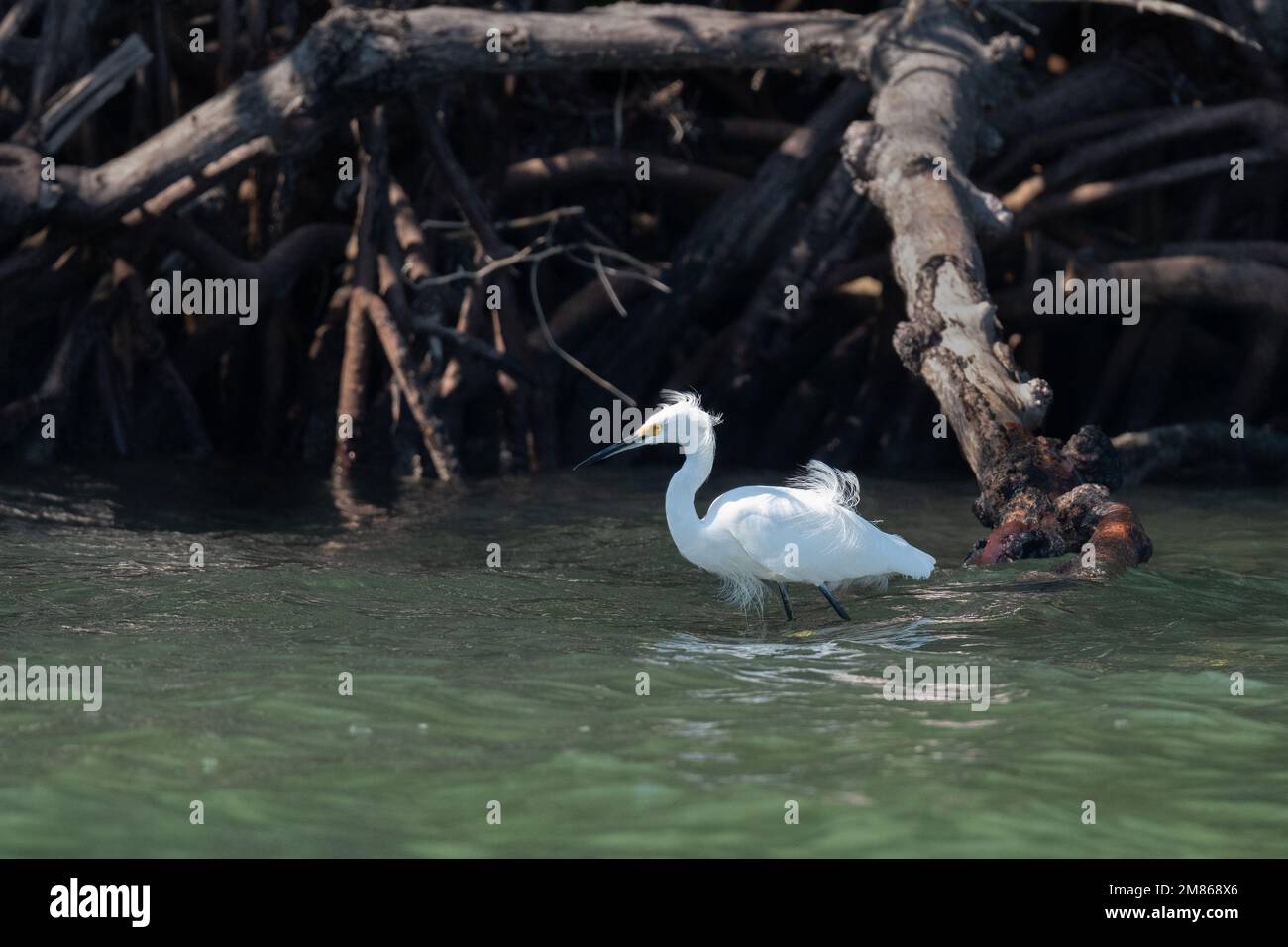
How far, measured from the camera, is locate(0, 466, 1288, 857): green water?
454 cm

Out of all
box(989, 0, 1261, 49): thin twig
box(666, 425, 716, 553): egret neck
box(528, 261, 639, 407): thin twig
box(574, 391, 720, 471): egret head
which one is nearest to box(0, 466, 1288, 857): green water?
box(666, 425, 716, 553): egret neck

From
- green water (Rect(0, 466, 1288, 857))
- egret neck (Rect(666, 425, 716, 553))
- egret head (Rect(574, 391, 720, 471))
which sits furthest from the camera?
egret head (Rect(574, 391, 720, 471))

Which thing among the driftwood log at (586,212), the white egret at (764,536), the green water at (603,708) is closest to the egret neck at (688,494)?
the white egret at (764,536)

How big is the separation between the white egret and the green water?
0.66ft

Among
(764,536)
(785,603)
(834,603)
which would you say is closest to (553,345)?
(785,603)

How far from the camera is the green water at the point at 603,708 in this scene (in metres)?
4.54

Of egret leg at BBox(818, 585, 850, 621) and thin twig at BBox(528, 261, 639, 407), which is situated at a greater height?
thin twig at BBox(528, 261, 639, 407)

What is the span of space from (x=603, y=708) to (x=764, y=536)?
197 centimetres

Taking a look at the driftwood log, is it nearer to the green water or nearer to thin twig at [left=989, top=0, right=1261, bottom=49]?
thin twig at [left=989, top=0, right=1261, bottom=49]

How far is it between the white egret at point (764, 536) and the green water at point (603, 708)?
0.20m

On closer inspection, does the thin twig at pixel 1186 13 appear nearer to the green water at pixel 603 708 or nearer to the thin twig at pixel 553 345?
the green water at pixel 603 708

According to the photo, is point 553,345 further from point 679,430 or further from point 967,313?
point 679,430
